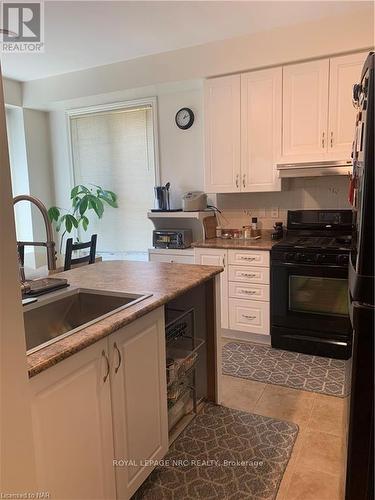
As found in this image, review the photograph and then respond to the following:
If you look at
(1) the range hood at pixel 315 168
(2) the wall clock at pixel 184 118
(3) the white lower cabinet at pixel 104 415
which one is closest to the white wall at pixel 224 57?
(2) the wall clock at pixel 184 118

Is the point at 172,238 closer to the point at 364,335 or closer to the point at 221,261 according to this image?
the point at 221,261

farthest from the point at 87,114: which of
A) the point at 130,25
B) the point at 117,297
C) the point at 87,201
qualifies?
the point at 117,297

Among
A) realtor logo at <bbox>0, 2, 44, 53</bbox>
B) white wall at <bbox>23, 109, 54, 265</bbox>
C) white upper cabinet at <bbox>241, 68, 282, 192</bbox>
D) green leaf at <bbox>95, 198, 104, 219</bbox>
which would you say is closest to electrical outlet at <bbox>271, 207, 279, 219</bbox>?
white upper cabinet at <bbox>241, 68, 282, 192</bbox>

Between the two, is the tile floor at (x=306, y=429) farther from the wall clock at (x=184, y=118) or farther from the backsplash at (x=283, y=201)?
the wall clock at (x=184, y=118)

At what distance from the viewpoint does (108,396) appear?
4.76ft

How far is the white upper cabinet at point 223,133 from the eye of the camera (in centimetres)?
355

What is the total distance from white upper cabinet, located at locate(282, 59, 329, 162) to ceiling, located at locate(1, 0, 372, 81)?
410 mm

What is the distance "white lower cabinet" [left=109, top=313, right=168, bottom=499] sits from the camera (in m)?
1.52

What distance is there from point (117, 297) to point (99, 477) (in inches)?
30.7

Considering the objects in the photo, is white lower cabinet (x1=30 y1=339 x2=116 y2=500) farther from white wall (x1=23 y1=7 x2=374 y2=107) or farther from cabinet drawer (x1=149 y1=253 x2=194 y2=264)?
white wall (x1=23 y1=7 x2=374 y2=107)

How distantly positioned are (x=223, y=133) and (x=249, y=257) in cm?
124

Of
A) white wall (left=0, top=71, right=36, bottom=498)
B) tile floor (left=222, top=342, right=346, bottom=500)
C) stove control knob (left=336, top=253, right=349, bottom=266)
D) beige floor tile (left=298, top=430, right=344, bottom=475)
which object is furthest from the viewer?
stove control knob (left=336, top=253, right=349, bottom=266)

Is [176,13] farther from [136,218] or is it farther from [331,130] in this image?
[136,218]

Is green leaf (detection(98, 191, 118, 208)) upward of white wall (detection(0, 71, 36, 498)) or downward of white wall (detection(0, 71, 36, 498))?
upward
